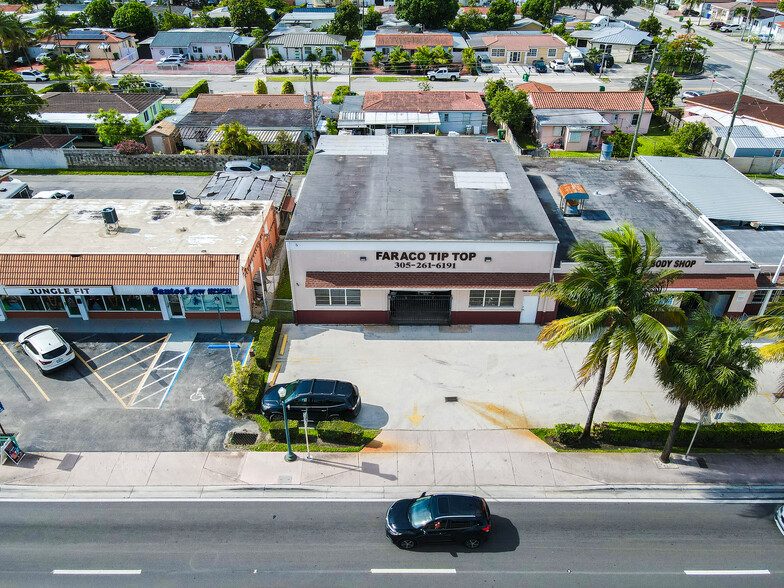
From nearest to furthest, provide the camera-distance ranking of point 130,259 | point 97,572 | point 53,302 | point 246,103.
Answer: point 97,572
point 130,259
point 53,302
point 246,103

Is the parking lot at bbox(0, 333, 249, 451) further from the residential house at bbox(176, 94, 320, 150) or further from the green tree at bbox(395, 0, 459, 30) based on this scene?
the green tree at bbox(395, 0, 459, 30)

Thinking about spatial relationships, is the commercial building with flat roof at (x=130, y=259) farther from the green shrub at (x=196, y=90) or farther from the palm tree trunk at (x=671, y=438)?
the green shrub at (x=196, y=90)

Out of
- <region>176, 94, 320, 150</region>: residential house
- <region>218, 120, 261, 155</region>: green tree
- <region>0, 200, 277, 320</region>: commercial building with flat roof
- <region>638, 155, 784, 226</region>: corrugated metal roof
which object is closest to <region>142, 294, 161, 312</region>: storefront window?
<region>0, 200, 277, 320</region>: commercial building with flat roof

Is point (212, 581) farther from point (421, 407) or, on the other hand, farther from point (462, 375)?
point (462, 375)

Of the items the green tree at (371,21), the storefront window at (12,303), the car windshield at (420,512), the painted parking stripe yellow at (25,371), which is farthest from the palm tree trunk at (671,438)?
the green tree at (371,21)

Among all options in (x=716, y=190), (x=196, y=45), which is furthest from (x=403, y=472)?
(x=196, y=45)

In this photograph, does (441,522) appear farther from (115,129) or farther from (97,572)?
(115,129)
